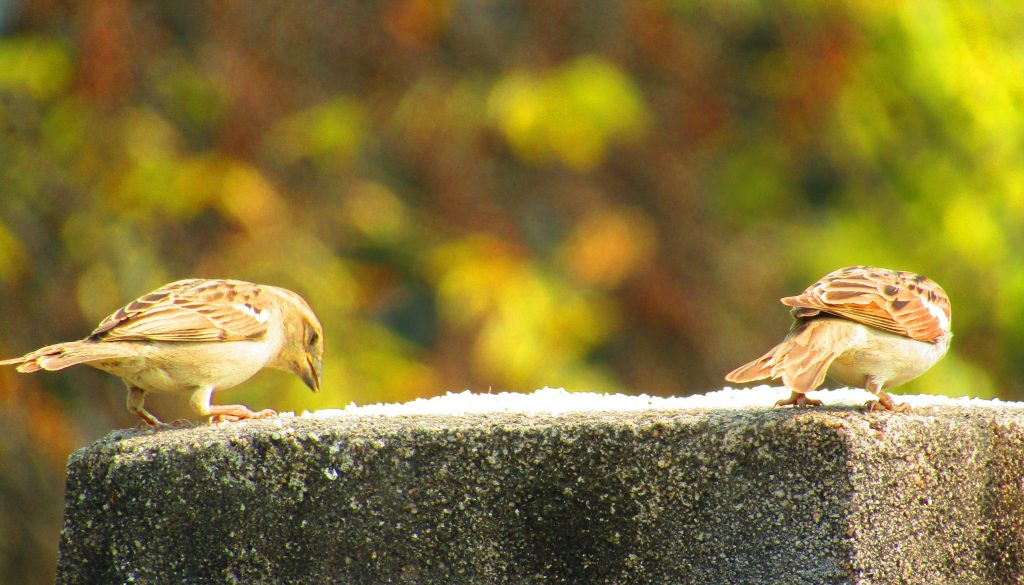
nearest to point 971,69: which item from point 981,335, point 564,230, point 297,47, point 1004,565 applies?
point 981,335

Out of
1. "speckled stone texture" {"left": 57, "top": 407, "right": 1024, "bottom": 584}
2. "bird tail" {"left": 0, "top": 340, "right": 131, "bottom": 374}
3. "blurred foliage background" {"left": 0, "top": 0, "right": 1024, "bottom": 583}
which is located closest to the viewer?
"speckled stone texture" {"left": 57, "top": 407, "right": 1024, "bottom": 584}

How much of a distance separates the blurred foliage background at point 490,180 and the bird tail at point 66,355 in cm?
633

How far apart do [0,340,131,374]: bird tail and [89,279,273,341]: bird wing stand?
0.21 feet

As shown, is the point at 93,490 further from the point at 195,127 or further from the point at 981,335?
the point at 981,335

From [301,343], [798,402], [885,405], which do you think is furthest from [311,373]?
[885,405]

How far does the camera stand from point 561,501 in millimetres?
3145

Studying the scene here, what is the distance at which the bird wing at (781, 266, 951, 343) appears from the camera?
146 inches

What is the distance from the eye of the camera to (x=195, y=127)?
40.5 feet

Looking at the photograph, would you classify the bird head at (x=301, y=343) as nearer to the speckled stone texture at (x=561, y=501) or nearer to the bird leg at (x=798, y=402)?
the speckled stone texture at (x=561, y=501)

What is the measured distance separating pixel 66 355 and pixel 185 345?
1.42 feet

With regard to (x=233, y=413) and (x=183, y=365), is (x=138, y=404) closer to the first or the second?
(x=183, y=365)

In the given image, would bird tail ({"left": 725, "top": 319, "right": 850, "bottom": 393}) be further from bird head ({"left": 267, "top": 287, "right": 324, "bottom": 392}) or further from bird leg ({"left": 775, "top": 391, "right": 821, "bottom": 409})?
bird head ({"left": 267, "top": 287, "right": 324, "bottom": 392})

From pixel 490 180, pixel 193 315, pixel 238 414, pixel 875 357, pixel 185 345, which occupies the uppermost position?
pixel 490 180

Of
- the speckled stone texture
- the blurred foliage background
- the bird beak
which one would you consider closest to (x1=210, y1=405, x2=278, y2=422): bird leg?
the speckled stone texture
